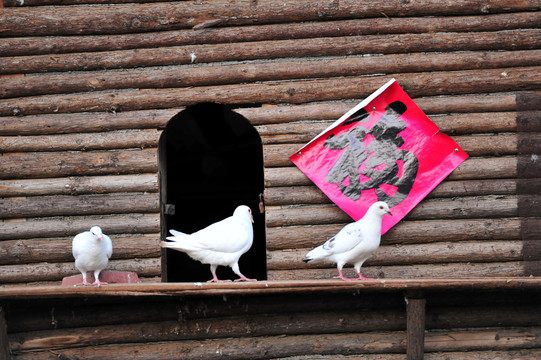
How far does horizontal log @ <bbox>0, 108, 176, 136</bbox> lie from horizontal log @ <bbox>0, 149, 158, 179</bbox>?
10.7 inches

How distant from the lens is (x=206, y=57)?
25.8ft

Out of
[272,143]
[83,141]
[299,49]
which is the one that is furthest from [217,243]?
[299,49]

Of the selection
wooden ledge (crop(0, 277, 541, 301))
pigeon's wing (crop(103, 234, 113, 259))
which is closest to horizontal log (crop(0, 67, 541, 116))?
pigeon's wing (crop(103, 234, 113, 259))

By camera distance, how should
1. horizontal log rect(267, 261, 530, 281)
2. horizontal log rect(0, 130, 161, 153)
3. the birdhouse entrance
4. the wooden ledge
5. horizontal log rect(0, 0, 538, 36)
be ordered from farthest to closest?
1. the birdhouse entrance
2. horizontal log rect(0, 0, 538, 36)
3. horizontal log rect(0, 130, 161, 153)
4. horizontal log rect(267, 261, 530, 281)
5. the wooden ledge

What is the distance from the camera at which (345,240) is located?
6.90 meters

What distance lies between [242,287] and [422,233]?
2.21 metres

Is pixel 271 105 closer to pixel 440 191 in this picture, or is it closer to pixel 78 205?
pixel 440 191

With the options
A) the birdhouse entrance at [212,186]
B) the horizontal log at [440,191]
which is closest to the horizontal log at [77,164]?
the horizontal log at [440,191]

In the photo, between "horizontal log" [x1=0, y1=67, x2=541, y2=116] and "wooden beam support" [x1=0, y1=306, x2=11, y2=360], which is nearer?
"wooden beam support" [x1=0, y1=306, x2=11, y2=360]

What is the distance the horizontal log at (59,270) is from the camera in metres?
7.61

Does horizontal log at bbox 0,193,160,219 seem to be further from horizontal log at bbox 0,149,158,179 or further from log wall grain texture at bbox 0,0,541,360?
horizontal log at bbox 0,149,158,179

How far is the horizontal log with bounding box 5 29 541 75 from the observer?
779 cm

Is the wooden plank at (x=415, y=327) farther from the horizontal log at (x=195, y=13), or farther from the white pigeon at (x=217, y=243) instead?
the horizontal log at (x=195, y=13)

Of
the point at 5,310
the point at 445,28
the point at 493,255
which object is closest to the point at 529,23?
the point at 445,28
